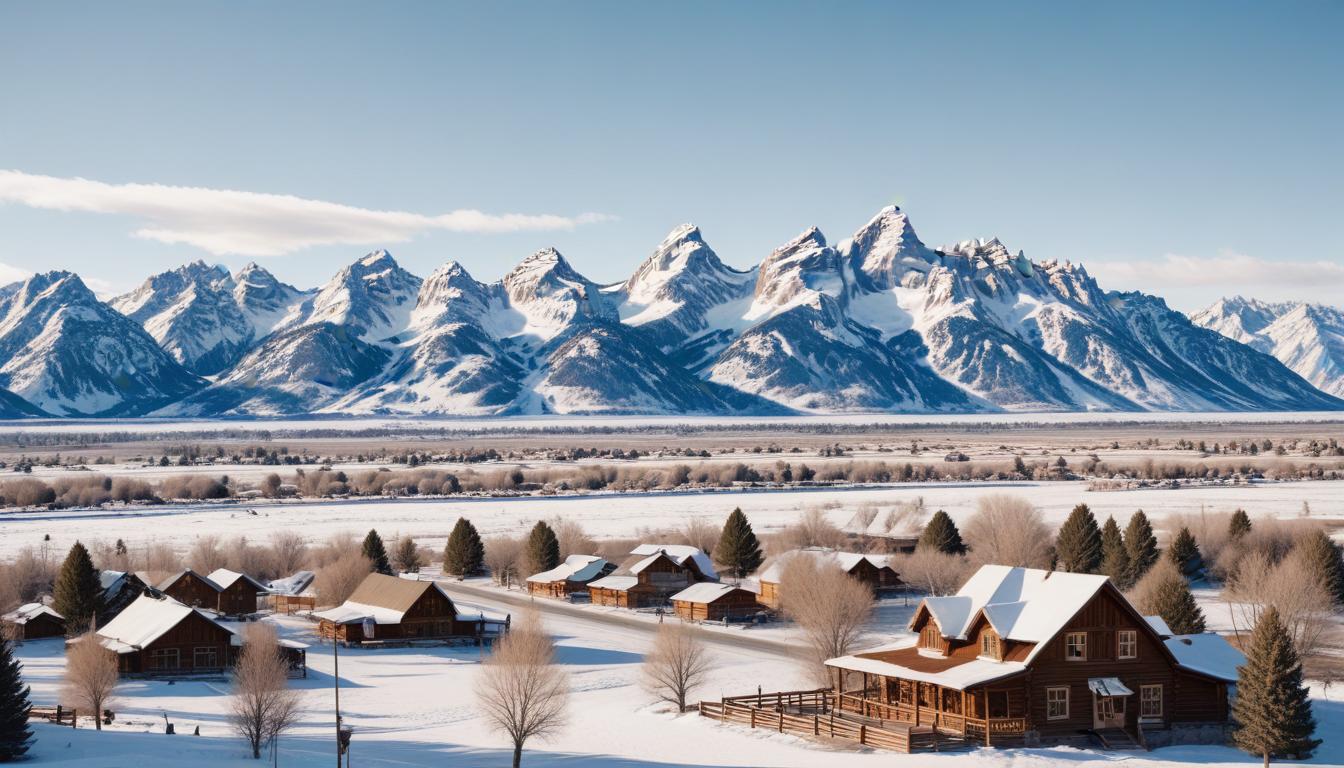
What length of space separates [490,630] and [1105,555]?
3500 centimetres

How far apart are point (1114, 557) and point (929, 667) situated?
36798mm

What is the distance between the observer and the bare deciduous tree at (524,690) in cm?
4819

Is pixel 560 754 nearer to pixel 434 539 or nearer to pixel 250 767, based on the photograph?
pixel 250 767

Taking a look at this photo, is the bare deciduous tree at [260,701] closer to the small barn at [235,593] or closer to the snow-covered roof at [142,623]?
the snow-covered roof at [142,623]

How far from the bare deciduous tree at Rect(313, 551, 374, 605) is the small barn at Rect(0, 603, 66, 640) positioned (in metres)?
14.5

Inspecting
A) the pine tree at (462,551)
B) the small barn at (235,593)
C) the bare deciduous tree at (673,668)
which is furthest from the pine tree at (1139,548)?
the small barn at (235,593)

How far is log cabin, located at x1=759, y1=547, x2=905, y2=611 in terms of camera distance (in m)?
82.8

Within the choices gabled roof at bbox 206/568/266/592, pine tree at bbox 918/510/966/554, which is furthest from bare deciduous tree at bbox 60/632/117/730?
pine tree at bbox 918/510/966/554

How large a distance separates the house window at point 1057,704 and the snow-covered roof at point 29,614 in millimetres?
48308

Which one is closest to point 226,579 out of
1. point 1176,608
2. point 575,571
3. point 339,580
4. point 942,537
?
point 339,580

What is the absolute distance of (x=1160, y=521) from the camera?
362 ft

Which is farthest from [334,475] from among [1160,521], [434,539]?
[1160,521]

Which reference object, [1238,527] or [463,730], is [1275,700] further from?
[1238,527]

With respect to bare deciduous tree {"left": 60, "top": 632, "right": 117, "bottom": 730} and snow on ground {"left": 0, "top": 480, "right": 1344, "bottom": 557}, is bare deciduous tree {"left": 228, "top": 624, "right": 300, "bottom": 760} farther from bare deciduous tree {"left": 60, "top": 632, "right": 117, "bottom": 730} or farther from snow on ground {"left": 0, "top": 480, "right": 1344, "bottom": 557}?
snow on ground {"left": 0, "top": 480, "right": 1344, "bottom": 557}
